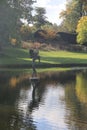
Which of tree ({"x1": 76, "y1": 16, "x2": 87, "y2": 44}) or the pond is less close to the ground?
tree ({"x1": 76, "y1": 16, "x2": 87, "y2": 44})

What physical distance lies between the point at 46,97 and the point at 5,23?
125ft

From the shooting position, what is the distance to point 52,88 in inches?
1098

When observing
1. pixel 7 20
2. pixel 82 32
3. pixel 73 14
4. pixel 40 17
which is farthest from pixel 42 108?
pixel 40 17

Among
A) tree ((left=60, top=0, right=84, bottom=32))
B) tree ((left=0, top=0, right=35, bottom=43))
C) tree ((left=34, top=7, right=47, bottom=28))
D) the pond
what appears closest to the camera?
the pond

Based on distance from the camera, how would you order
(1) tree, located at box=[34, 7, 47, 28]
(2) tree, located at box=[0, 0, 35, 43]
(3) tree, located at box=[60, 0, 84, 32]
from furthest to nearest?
(1) tree, located at box=[34, 7, 47, 28] → (3) tree, located at box=[60, 0, 84, 32] → (2) tree, located at box=[0, 0, 35, 43]

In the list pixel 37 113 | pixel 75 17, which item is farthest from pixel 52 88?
pixel 75 17

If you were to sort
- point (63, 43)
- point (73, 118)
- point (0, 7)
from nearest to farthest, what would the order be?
point (73, 118)
point (0, 7)
point (63, 43)

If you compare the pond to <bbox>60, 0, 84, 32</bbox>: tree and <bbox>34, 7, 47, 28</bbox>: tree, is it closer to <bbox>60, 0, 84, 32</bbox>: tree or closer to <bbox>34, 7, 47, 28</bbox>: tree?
<bbox>60, 0, 84, 32</bbox>: tree

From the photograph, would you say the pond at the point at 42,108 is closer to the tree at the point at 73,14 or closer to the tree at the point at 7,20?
the tree at the point at 7,20

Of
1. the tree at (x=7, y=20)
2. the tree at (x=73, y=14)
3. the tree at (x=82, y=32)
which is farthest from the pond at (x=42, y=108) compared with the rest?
the tree at (x=73, y=14)

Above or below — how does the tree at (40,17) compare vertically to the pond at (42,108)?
above

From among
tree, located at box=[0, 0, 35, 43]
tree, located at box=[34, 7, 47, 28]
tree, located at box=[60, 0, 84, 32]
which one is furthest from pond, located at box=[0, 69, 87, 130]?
tree, located at box=[34, 7, 47, 28]

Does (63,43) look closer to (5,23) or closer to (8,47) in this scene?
(8,47)

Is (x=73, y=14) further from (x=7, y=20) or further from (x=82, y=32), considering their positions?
(x=7, y=20)
